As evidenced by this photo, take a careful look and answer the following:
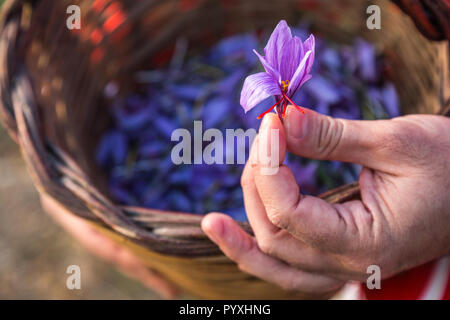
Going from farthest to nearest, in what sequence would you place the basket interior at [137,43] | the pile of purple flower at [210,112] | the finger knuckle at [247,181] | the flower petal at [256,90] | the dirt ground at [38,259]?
1. the dirt ground at [38,259]
2. the pile of purple flower at [210,112]
3. the basket interior at [137,43]
4. the finger knuckle at [247,181]
5. the flower petal at [256,90]

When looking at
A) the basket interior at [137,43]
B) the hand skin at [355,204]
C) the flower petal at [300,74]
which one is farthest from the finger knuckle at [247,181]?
the basket interior at [137,43]

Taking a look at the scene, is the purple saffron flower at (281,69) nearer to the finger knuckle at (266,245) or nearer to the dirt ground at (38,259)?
the finger knuckle at (266,245)

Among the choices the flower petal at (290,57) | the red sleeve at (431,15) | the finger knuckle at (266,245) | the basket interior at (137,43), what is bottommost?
the finger knuckle at (266,245)

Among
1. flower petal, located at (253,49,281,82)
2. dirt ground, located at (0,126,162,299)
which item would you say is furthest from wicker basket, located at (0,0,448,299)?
dirt ground, located at (0,126,162,299)

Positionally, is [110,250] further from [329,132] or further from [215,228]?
[329,132]

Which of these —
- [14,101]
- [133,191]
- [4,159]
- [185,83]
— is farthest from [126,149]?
[4,159]

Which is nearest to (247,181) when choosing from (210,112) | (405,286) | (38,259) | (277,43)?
(277,43)

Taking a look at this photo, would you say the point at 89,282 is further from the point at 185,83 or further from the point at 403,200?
the point at 403,200
